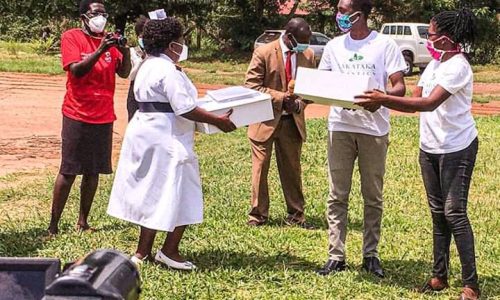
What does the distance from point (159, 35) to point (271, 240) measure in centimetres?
188

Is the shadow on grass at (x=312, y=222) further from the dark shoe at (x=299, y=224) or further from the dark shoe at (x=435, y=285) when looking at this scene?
the dark shoe at (x=435, y=285)

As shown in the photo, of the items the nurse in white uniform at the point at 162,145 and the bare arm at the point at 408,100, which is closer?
the bare arm at the point at 408,100

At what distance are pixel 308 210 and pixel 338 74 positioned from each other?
2.76 m

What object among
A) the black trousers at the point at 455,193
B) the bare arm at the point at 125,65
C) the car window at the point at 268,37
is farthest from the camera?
the car window at the point at 268,37

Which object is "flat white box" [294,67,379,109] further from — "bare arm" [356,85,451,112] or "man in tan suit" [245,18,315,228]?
"man in tan suit" [245,18,315,228]

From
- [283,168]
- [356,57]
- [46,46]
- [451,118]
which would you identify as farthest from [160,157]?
[46,46]

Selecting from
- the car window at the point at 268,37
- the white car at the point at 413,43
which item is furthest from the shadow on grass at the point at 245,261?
the white car at the point at 413,43

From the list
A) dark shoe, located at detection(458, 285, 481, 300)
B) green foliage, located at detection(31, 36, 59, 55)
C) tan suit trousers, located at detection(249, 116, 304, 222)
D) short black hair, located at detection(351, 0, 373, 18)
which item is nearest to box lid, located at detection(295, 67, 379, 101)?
short black hair, located at detection(351, 0, 373, 18)

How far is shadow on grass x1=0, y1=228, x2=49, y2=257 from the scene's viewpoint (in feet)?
18.0

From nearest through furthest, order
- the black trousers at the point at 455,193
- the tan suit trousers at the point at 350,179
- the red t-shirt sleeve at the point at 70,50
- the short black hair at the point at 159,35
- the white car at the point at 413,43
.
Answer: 1. the black trousers at the point at 455,193
2. the short black hair at the point at 159,35
3. the tan suit trousers at the point at 350,179
4. the red t-shirt sleeve at the point at 70,50
5. the white car at the point at 413,43

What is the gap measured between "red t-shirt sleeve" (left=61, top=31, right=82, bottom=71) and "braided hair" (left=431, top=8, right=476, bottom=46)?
2630mm

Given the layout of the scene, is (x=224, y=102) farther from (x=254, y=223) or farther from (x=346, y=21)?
(x=254, y=223)

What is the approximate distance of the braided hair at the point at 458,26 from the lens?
449 centimetres

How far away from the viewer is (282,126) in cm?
655
